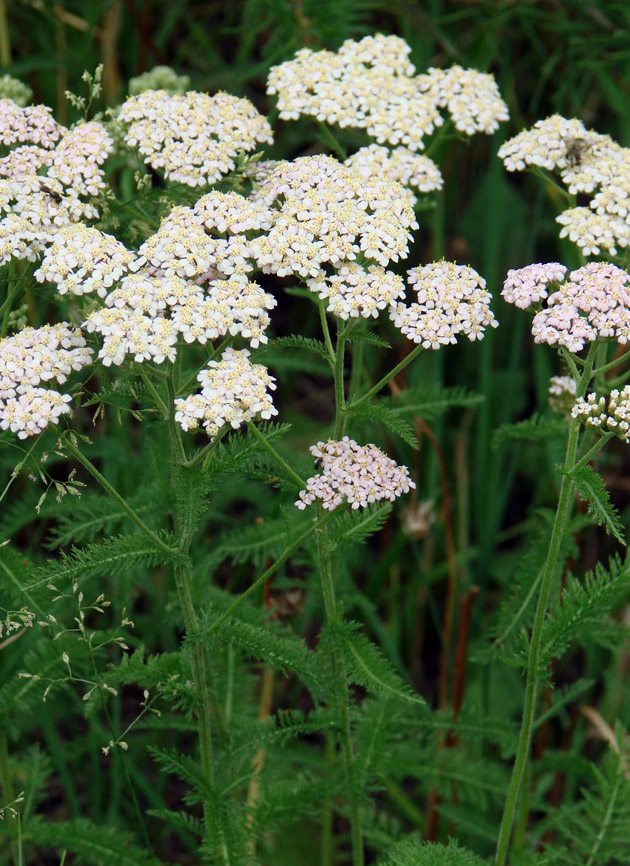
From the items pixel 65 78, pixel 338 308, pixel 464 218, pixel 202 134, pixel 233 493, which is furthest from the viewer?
pixel 464 218

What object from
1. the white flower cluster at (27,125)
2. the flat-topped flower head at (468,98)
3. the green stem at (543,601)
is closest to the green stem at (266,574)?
the green stem at (543,601)

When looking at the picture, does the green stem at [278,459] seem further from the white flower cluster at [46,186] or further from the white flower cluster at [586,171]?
the white flower cluster at [586,171]

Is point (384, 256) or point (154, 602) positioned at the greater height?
point (384, 256)

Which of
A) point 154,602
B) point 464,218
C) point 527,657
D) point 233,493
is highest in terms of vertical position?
point 464,218

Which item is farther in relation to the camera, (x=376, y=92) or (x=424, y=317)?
(x=376, y=92)

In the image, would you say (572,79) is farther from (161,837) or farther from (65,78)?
(161,837)

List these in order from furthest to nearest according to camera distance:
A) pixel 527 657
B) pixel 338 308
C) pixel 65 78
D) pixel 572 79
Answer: pixel 65 78, pixel 572 79, pixel 527 657, pixel 338 308

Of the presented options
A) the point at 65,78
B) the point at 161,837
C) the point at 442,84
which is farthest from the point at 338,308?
the point at 65,78
